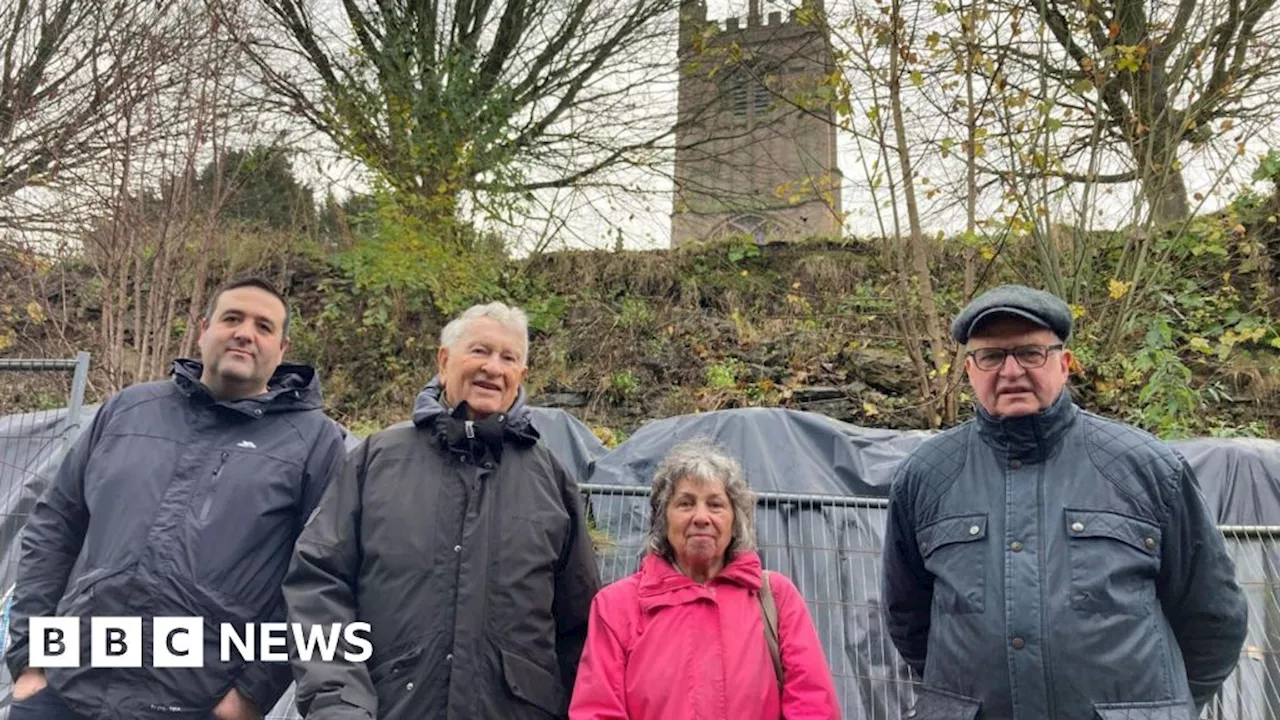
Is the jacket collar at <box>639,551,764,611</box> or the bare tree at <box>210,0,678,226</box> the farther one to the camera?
the bare tree at <box>210,0,678,226</box>

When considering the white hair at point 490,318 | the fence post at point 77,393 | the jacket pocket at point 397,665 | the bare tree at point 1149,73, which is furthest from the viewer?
the bare tree at point 1149,73

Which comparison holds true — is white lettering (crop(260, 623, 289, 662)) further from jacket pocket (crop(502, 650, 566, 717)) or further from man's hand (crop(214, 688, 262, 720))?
jacket pocket (crop(502, 650, 566, 717))

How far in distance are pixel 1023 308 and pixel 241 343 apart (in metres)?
2.21

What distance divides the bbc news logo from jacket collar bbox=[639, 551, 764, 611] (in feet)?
2.37

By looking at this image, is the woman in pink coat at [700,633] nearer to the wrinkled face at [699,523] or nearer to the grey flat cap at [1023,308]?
the wrinkled face at [699,523]

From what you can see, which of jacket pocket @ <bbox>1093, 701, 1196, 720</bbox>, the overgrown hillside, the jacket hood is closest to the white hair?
the jacket hood

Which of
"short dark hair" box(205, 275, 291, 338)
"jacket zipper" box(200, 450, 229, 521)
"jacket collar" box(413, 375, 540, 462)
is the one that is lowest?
"jacket zipper" box(200, 450, 229, 521)

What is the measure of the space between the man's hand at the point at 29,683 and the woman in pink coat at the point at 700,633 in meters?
1.42

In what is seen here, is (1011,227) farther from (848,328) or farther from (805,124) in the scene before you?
(805,124)

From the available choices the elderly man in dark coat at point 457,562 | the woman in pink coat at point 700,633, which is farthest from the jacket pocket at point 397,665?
the woman in pink coat at point 700,633

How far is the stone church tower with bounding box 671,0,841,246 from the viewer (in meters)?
7.87

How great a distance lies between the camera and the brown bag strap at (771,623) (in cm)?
203

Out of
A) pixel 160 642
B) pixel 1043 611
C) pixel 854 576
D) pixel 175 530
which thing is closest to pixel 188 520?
pixel 175 530

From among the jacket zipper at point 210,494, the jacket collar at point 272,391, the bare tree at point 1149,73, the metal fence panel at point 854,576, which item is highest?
the bare tree at point 1149,73
